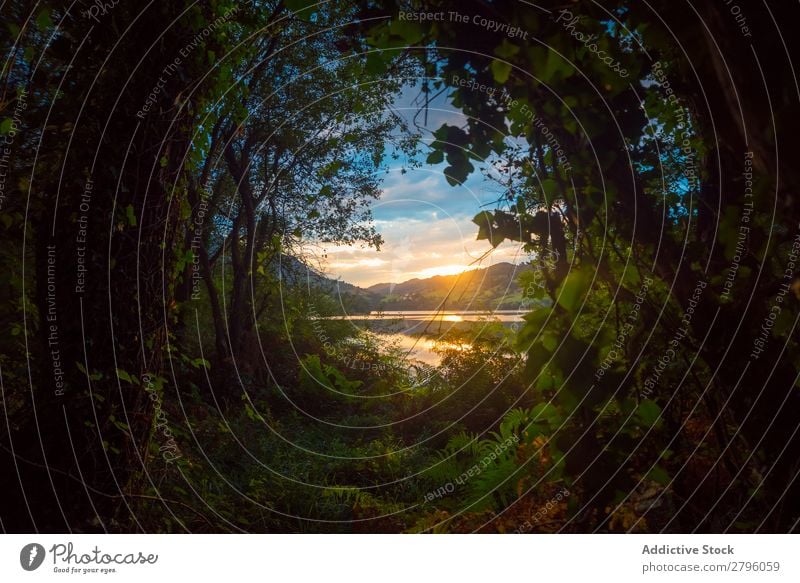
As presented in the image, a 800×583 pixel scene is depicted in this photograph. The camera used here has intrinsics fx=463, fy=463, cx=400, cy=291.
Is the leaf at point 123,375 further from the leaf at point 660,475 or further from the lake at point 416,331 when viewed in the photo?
the lake at point 416,331

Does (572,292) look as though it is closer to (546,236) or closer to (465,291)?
(546,236)

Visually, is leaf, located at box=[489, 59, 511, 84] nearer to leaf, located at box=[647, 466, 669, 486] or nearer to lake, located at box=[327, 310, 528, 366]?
leaf, located at box=[647, 466, 669, 486]

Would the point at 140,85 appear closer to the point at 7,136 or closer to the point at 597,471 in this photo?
the point at 7,136

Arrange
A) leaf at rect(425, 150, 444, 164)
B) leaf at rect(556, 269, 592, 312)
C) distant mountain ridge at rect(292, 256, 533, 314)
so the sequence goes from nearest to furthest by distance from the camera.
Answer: leaf at rect(556, 269, 592, 312)
leaf at rect(425, 150, 444, 164)
distant mountain ridge at rect(292, 256, 533, 314)

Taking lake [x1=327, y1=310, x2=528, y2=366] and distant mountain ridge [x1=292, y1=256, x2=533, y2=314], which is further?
lake [x1=327, y1=310, x2=528, y2=366]

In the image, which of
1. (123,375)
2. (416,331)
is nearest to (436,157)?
(123,375)

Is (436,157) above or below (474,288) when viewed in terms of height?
above

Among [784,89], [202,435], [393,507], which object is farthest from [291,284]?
[784,89]

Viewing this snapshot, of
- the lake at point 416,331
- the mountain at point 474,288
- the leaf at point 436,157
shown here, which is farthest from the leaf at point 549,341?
the lake at point 416,331

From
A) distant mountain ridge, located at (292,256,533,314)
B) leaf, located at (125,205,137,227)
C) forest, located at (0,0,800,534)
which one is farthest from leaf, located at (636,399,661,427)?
leaf, located at (125,205,137,227)

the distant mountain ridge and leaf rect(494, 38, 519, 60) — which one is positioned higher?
leaf rect(494, 38, 519, 60)

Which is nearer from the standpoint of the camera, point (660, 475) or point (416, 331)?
point (660, 475)
